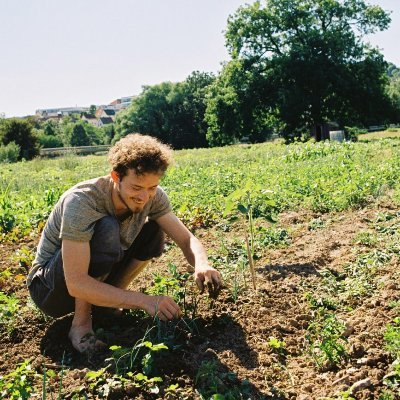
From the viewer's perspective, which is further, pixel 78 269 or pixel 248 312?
pixel 248 312

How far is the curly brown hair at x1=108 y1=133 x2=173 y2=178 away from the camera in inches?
91.7

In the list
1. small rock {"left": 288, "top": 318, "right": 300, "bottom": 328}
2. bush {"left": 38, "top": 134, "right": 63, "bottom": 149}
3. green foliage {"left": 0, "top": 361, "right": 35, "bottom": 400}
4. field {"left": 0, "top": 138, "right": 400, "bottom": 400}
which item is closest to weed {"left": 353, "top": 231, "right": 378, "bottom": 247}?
field {"left": 0, "top": 138, "right": 400, "bottom": 400}

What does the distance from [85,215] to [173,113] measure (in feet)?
150

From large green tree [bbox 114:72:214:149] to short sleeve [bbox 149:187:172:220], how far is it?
141ft

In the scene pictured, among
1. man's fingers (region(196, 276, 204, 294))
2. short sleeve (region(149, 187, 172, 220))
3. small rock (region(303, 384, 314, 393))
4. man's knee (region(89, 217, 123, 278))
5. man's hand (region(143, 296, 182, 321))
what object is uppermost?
short sleeve (region(149, 187, 172, 220))

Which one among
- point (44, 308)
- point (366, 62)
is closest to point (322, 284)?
point (44, 308)

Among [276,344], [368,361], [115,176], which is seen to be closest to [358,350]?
[368,361]

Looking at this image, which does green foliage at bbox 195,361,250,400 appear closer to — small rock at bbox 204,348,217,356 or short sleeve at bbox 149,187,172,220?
small rock at bbox 204,348,217,356

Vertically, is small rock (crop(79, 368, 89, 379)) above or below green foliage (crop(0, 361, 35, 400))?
below

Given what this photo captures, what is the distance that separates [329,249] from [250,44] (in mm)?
22953

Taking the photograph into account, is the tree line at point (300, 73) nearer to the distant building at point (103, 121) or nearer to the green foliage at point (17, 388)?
the green foliage at point (17, 388)

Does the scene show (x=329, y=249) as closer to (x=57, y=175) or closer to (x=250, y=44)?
(x=57, y=175)

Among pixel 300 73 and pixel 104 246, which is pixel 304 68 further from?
pixel 104 246

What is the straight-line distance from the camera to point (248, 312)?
2.75m
